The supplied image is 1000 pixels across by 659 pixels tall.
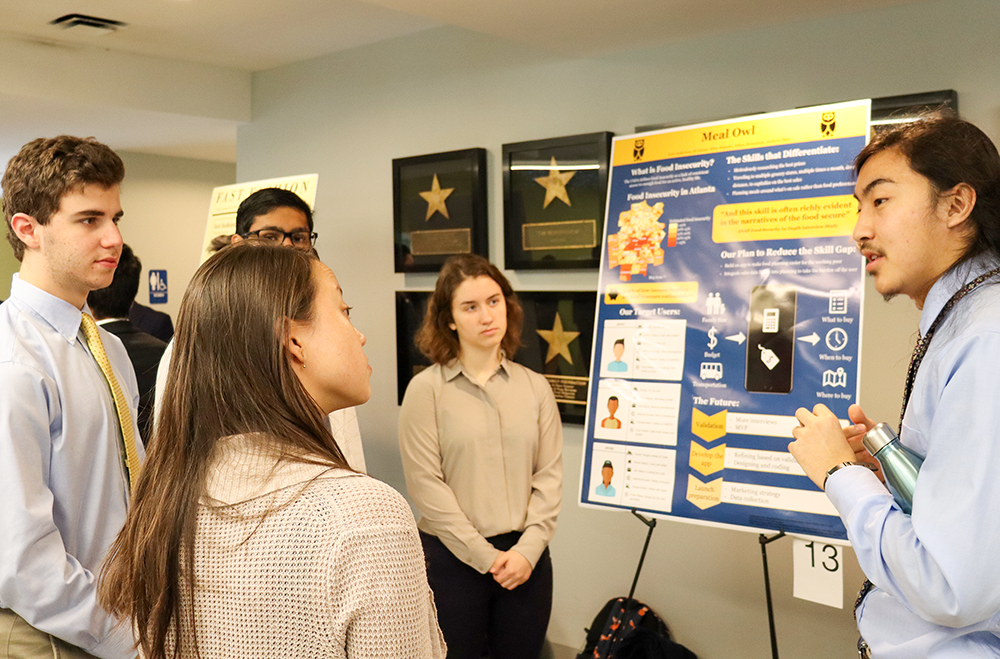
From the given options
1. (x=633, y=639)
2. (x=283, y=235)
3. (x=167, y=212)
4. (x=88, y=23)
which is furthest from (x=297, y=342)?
(x=167, y=212)

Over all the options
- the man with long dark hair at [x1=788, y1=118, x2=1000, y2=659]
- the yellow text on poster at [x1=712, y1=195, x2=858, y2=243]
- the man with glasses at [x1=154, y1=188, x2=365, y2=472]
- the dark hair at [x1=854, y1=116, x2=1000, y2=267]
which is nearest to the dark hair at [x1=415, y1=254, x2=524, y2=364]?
Result: the man with glasses at [x1=154, y1=188, x2=365, y2=472]

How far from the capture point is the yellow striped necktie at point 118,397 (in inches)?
67.4

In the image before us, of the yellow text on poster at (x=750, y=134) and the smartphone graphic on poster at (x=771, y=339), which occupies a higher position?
the yellow text on poster at (x=750, y=134)

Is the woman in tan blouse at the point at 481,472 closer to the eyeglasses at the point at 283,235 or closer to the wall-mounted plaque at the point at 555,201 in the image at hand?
the eyeglasses at the point at 283,235

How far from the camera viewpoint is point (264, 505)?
0.94 metres

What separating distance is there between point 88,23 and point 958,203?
414 cm

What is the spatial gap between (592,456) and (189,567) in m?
1.88

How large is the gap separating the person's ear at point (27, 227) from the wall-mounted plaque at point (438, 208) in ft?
8.25

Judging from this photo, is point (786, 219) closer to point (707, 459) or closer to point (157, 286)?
point (707, 459)

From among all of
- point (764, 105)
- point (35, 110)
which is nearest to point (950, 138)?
point (764, 105)

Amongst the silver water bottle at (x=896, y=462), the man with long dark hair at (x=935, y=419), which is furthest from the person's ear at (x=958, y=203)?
the silver water bottle at (x=896, y=462)

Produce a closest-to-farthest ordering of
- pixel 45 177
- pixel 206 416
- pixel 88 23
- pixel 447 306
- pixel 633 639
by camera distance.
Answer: pixel 206 416
pixel 45 177
pixel 447 306
pixel 633 639
pixel 88 23

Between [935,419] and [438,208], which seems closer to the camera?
[935,419]

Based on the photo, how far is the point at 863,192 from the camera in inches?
58.0
